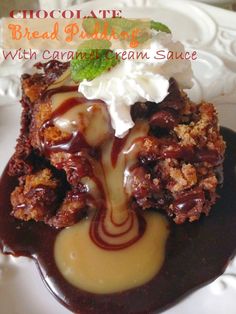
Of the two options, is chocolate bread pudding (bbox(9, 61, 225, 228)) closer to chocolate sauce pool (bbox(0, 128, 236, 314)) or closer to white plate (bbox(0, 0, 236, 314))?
chocolate sauce pool (bbox(0, 128, 236, 314))

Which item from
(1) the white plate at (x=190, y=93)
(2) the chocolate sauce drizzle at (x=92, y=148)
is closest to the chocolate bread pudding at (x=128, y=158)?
(2) the chocolate sauce drizzle at (x=92, y=148)

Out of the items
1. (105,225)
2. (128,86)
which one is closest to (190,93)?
(128,86)

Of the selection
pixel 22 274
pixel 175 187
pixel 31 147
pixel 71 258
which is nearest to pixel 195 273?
pixel 175 187

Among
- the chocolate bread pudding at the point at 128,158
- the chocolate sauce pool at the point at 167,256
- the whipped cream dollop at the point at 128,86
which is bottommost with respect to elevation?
the chocolate sauce pool at the point at 167,256

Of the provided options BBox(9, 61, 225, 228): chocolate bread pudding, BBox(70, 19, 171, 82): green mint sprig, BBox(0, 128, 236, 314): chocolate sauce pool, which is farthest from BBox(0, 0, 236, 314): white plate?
BBox(70, 19, 171, 82): green mint sprig

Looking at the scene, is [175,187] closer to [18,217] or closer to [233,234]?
[233,234]

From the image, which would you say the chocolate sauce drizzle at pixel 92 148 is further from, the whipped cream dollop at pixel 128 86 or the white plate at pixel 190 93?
the white plate at pixel 190 93

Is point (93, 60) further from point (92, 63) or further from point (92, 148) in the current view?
point (92, 148)
